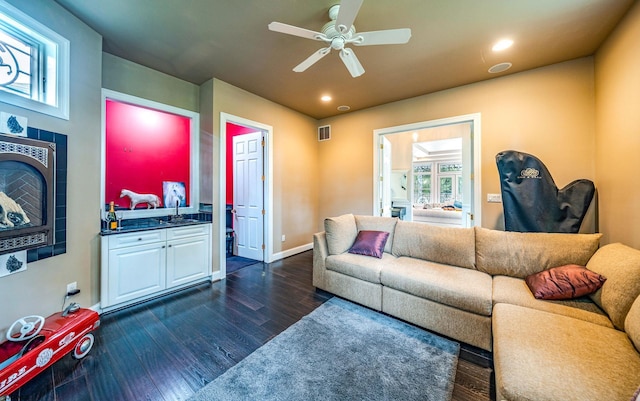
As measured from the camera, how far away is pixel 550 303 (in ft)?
5.84

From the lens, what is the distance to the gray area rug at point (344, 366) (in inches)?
60.1

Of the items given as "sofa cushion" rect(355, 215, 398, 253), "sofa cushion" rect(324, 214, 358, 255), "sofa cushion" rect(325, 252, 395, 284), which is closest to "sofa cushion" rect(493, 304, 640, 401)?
"sofa cushion" rect(325, 252, 395, 284)

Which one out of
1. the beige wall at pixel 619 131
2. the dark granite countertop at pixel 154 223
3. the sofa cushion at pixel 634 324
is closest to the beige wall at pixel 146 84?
the dark granite countertop at pixel 154 223

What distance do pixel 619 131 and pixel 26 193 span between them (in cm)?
528

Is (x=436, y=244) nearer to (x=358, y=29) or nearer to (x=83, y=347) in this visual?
(x=358, y=29)

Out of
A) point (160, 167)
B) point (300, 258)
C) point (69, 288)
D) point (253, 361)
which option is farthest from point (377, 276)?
point (160, 167)

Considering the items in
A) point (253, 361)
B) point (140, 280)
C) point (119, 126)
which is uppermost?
point (119, 126)

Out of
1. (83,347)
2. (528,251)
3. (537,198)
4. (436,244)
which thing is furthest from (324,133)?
(83,347)

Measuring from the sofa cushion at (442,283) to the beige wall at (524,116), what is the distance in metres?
1.56

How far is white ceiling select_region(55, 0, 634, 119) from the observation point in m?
2.04

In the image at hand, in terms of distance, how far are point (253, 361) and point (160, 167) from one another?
9.86 ft

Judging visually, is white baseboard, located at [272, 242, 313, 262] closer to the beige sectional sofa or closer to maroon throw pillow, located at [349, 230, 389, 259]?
the beige sectional sofa

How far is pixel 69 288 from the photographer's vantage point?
7.19 feet

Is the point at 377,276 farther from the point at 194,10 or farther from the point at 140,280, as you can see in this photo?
the point at 194,10
